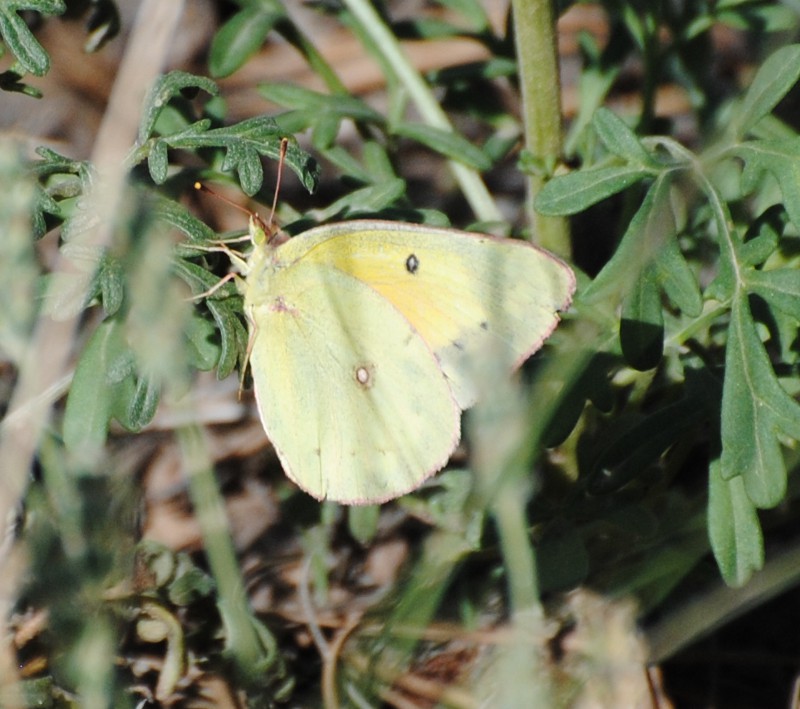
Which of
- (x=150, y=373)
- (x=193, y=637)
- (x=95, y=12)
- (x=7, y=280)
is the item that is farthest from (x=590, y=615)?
(x=95, y=12)

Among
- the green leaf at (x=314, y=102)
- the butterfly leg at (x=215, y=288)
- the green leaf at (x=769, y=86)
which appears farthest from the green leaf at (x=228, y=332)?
the green leaf at (x=769, y=86)

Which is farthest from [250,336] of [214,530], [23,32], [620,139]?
[620,139]

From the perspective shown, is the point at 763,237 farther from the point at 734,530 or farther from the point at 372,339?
the point at 372,339

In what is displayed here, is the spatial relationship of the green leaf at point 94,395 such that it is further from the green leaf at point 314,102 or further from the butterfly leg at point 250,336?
the green leaf at point 314,102

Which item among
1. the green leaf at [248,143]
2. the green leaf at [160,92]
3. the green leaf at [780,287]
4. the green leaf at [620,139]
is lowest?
the green leaf at [780,287]

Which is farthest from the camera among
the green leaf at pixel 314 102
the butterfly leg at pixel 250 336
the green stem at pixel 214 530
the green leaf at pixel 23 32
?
the green leaf at pixel 314 102

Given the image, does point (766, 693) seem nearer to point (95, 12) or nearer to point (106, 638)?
point (106, 638)
